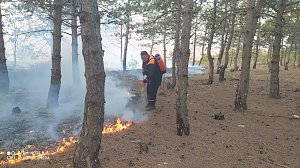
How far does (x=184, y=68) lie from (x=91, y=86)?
107 inches

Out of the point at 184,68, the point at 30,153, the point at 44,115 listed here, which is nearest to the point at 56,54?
the point at 44,115

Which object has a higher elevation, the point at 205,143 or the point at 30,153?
the point at 205,143

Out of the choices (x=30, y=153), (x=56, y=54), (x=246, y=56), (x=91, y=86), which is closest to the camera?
(x=91, y=86)

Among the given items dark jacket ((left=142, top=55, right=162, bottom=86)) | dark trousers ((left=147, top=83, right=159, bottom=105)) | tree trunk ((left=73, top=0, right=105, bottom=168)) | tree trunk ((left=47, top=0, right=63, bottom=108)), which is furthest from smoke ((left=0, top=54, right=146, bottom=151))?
tree trunk ((left=73, top=0, right=105, bottom=168))

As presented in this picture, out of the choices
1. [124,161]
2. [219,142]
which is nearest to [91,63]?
[124,161]

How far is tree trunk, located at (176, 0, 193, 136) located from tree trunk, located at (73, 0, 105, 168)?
249cm

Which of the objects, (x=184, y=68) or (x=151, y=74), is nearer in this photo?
(x=184, y=68)

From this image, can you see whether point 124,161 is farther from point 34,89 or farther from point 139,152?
point 34,89

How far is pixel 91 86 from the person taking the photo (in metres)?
4.86

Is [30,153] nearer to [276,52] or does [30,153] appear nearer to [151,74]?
[151,74]

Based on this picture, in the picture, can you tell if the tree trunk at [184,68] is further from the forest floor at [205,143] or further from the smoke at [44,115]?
the smoke at [44,115]

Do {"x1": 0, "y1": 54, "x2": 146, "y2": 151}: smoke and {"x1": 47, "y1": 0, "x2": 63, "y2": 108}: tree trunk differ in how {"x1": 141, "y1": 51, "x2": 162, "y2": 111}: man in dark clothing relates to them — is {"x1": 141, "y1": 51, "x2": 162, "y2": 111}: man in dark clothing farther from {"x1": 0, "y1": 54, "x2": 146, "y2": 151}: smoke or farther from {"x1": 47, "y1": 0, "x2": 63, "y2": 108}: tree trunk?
{"x1": 47, "y1": 0, "x2": 63, "y2": 108}: tree trunk

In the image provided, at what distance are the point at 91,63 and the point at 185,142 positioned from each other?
10.4 ft

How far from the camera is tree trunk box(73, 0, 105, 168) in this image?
4.75 m
